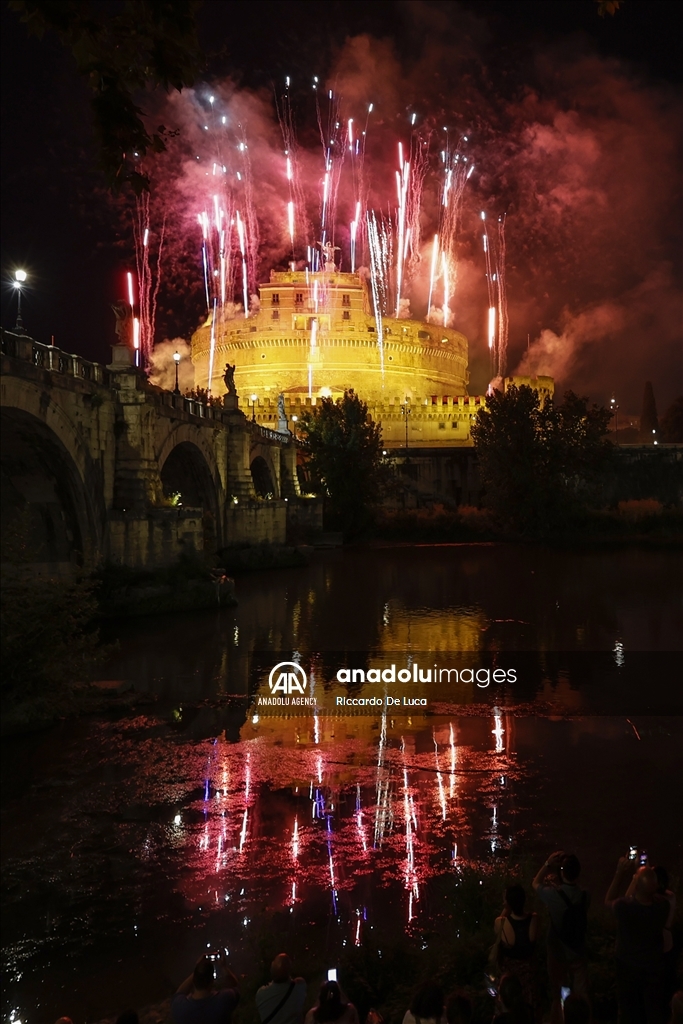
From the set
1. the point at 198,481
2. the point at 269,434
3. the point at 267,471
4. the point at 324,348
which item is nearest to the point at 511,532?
the point at 267,471

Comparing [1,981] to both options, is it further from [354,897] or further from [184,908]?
[354,897]

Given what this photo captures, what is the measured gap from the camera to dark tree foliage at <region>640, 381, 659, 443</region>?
86.1 metres

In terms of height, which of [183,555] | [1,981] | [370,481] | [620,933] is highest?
[370,481]

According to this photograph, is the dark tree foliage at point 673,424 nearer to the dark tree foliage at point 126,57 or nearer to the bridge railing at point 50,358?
the bridge railing at point 50,358

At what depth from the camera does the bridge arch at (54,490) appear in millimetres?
18281

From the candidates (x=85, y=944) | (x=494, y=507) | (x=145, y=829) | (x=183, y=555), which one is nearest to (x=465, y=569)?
(x=183, y=555)

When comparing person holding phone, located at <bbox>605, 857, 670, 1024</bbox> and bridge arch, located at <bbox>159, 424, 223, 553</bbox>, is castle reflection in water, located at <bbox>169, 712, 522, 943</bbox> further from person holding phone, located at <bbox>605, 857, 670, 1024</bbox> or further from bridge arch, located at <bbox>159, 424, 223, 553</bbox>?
bridge arch, located at <bbox>159, 424, 223, 553</bbox>

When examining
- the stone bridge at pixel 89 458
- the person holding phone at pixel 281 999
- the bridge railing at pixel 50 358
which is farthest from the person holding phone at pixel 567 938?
the bridge railing at pixel 50 358

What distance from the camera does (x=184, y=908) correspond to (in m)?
6.66

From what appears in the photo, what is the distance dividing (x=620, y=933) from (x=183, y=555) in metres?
18.3

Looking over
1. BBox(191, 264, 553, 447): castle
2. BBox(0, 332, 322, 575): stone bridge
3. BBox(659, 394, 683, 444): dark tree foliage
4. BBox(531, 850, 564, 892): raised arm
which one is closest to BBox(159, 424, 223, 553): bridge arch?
BBox(0, 332, 322, 575): stone bridge

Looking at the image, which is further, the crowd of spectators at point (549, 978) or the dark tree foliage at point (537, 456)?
the dark tree foliage at point (537, 456)

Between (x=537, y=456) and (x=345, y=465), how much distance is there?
10.8 meters

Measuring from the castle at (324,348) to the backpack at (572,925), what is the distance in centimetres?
6976
